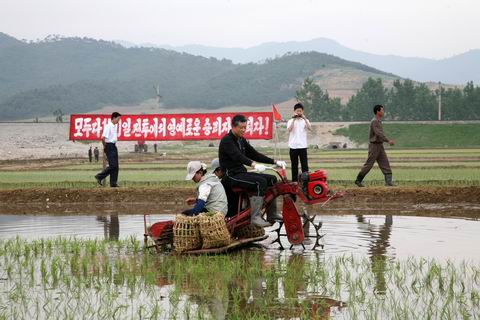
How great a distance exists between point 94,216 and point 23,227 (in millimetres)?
2100

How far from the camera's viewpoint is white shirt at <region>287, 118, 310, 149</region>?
1752 centimetres

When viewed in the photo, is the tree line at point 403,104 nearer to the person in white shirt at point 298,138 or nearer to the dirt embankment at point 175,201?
the dirt embankment at point 175,201

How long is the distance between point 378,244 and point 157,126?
13140mm

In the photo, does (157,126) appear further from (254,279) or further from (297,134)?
(254,279)

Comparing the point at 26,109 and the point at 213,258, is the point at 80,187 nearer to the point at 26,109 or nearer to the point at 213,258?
the point at 213,258

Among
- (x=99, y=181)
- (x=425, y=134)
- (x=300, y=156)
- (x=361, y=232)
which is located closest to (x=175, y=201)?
(x=99, y=181)

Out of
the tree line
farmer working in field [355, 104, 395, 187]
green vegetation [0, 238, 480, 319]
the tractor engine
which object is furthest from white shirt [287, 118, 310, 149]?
the tree line

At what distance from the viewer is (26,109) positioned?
175625mm

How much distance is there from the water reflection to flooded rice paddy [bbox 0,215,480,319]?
1 centimetres

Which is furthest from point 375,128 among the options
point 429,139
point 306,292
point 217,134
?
point 429,139

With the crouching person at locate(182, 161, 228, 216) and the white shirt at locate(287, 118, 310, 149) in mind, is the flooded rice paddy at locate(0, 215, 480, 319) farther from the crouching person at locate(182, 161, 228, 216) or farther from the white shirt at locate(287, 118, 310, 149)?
the white shirt at locate(287, 118, 310, 149)

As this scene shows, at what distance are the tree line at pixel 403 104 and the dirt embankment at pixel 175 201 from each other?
82.6 metres

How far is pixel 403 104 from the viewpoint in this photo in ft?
349

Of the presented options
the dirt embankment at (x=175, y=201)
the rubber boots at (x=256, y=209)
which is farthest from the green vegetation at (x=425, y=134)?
the rubber boots at (x=256, y=209)
